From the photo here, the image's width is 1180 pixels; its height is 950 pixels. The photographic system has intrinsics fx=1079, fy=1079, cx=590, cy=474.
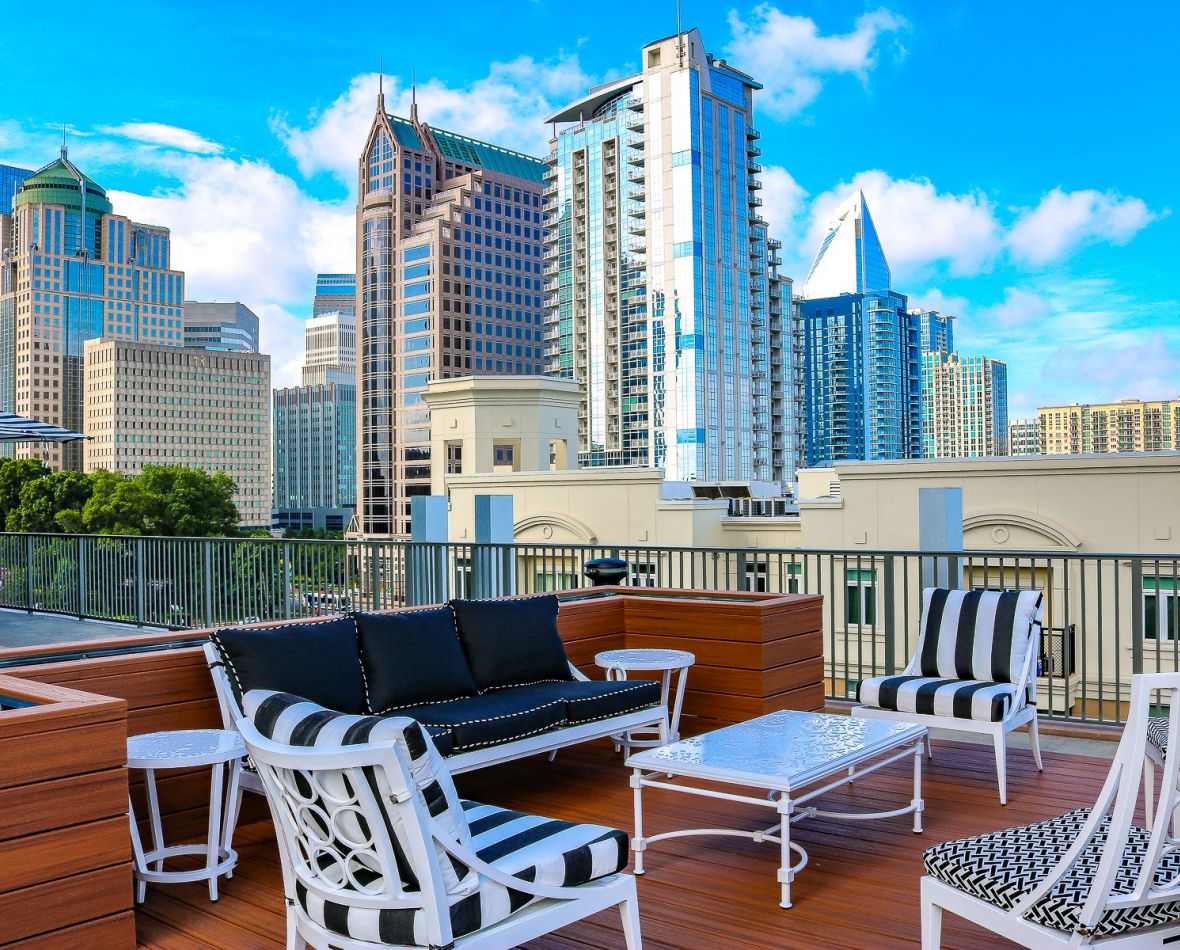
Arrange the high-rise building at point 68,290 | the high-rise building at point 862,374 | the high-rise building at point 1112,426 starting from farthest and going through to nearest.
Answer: the high-rise building at point 862,374
the high-rise building at point 68,290
the high-rise building at point 1112,426

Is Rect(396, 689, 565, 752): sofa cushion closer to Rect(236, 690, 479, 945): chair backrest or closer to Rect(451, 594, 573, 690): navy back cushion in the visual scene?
Rect(451, 594, 573, 690): navy back cushion

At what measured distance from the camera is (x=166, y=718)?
432cm

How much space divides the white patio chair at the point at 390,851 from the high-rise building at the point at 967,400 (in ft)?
471

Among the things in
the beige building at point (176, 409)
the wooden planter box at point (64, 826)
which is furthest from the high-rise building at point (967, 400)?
the wooden planter box at point (64, 826)

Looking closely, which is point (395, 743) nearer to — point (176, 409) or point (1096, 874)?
point (1096, 874)

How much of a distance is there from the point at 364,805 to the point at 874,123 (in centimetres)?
11156

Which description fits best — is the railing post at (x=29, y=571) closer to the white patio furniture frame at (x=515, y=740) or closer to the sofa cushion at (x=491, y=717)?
the white patio furniture frame at (x=515, y=740)

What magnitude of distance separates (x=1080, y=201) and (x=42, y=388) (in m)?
114

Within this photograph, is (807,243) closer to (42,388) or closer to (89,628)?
(42,388)

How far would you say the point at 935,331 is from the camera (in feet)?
495

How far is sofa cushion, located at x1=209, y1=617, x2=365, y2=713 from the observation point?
4102mm

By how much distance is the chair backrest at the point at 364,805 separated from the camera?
2424mm

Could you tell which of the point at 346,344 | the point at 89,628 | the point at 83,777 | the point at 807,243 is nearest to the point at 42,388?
the point at 346,344

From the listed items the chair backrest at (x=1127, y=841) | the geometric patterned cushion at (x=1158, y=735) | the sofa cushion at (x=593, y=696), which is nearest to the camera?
the chair backrest at (x=1127, y=841)
